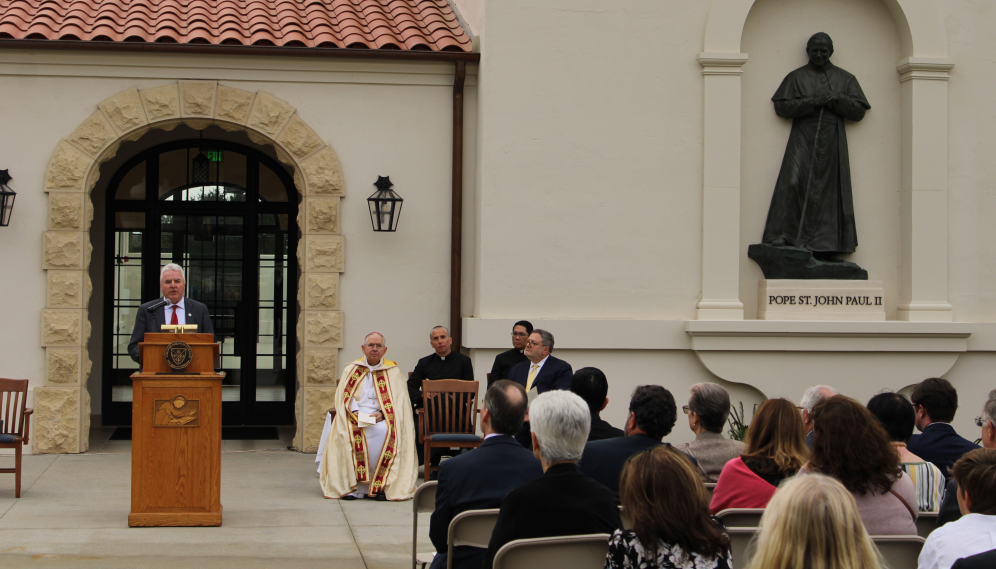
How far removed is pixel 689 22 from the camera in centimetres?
982

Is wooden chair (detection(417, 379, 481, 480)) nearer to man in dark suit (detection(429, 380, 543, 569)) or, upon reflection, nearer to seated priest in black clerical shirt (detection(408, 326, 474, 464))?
seated priest in black clerical shirt (detection(408, 326, 474, 464))

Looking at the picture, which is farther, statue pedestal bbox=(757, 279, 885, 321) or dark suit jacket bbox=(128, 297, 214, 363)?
statue pedestal bbox=(757, 279, 885, 321)

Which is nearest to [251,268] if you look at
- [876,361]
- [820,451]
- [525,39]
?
[525,39]

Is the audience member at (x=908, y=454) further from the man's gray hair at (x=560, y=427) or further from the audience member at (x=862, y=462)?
the man's gray hair at (x=560, y=427)

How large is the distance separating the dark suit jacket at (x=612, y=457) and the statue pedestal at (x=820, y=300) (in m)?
A: 5.83

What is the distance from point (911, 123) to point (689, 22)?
2.45 metres

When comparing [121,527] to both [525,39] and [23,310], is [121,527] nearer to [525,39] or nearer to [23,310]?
[23,310]

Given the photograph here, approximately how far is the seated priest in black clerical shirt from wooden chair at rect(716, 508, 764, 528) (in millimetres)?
5392

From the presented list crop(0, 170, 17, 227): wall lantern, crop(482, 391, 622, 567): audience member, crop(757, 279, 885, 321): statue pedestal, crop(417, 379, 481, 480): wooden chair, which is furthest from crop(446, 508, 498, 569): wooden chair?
crop(0, 170, 17, 227): wall lantern

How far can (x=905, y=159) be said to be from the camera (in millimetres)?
10086

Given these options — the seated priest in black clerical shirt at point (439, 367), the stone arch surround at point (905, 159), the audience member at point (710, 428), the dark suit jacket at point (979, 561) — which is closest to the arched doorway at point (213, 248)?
the seated priest in black clerical shirt at point (439, 367)

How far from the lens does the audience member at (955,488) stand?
3.67 metres

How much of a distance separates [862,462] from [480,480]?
4.87 ft

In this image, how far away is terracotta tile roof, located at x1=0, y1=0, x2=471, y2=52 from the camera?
9.78 m
